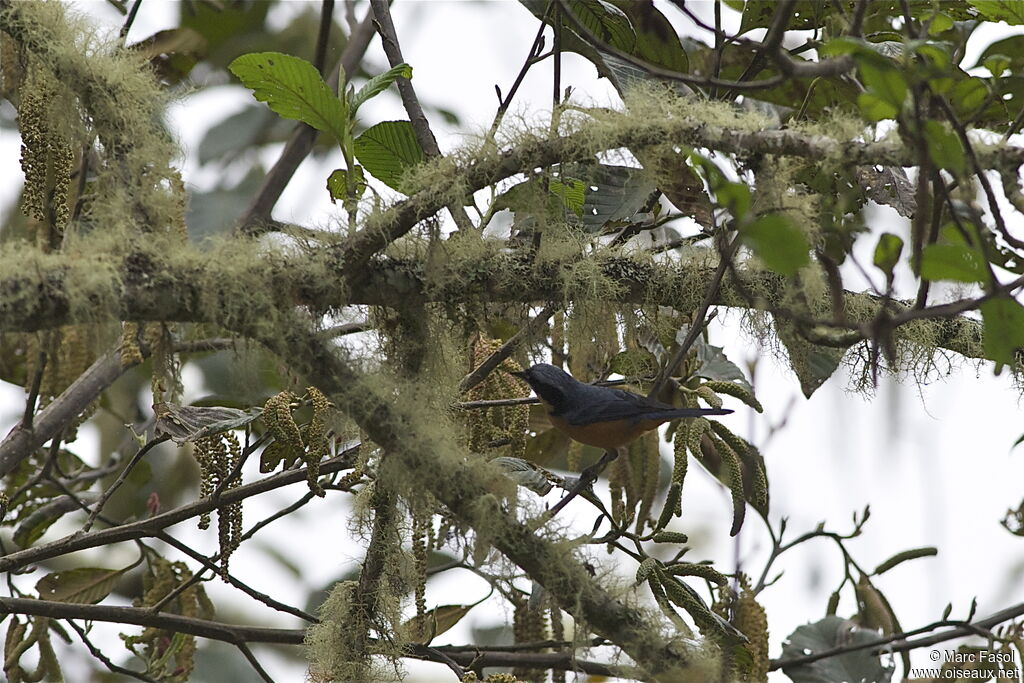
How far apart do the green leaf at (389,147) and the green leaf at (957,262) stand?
101 centimetres

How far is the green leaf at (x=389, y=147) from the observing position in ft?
6.29

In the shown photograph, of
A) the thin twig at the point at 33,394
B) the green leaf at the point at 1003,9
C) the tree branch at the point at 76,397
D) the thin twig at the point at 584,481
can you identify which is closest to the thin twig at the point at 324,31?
the tree branch at the point at 76,397

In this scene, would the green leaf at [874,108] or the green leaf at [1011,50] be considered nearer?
the green leaf at [874,108]

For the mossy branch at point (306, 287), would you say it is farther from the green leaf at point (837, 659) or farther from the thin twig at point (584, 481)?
the green leaf at point (837, 659)

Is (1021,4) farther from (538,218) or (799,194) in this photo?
(538,218)

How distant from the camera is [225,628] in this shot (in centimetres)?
205

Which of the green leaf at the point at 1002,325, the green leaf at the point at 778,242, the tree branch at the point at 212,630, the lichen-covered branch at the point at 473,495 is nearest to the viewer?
the green leaf at the point at 778,242

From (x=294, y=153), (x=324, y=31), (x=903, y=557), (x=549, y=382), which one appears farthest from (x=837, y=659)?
(x=324, y=31)

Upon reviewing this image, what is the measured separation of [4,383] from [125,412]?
1.86 feet

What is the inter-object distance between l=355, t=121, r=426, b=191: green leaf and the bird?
509mm

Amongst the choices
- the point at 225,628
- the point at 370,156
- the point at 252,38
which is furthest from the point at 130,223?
the point at 252,38

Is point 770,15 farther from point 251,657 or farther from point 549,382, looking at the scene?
point 251,657

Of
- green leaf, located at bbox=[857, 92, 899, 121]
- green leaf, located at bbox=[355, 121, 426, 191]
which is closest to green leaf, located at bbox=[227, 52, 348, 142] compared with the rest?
green leaf, located at bbox=[355, 121, 426, 191]

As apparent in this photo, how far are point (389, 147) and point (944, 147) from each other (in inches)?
42.3
